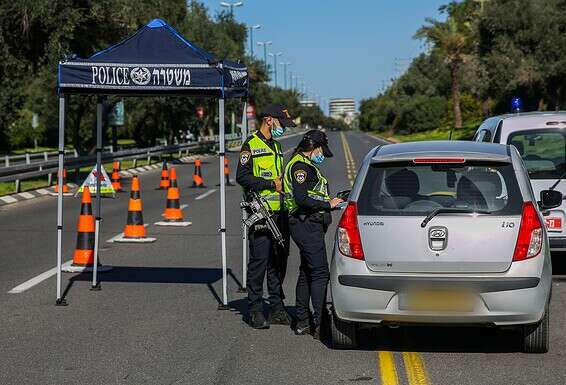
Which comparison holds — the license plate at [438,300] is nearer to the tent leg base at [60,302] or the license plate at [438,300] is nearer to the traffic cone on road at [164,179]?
the tent leg base at [60,302]

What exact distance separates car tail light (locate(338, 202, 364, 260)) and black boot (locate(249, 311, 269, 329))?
1449mm

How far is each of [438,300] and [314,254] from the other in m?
1.35

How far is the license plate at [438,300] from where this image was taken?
6762 mm

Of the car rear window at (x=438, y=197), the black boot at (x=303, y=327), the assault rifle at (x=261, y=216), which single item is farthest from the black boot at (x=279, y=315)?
the car rear window at (x=438, y=197)

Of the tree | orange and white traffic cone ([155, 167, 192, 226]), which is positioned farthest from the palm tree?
orange and white traffic cone ([155, 167, 192, 226])

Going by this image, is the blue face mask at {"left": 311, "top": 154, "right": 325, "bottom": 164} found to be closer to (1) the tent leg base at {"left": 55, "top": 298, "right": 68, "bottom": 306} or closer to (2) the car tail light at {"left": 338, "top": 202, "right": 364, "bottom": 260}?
(2) the car tail light at {"left": 338, "top": 202, "right": 364, "bottom": 260}

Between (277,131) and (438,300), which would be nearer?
(438,300)

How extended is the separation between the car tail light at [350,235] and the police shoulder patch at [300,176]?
688mm

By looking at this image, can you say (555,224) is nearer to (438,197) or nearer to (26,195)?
(438,197)

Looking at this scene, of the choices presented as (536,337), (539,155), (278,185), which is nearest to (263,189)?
(278,185)

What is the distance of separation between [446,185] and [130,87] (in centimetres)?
323

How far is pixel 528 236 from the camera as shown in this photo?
6.80 meters

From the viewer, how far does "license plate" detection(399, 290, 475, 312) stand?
6.76 metres

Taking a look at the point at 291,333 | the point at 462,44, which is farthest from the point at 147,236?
the point at 462,44
